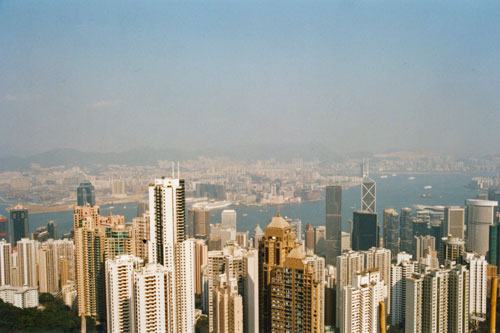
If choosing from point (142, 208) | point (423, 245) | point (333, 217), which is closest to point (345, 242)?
point (333, 217)

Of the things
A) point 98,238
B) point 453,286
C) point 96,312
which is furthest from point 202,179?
→ point 453,286

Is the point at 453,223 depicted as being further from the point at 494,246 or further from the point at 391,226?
the point at 391,226

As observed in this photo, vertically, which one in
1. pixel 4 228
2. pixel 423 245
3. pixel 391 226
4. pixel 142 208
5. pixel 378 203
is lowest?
pixel 423 245

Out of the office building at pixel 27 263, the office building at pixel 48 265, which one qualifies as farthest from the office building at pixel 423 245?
the office building at pixel 27 263

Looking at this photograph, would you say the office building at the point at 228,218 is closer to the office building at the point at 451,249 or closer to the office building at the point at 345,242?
the office building at the point at 345,242

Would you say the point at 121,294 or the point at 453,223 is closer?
the point at 121,294

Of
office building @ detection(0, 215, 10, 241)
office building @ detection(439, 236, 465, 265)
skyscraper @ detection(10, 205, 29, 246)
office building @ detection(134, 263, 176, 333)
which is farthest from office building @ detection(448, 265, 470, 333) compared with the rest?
office building @ detection(0, 215, 10, 241)
